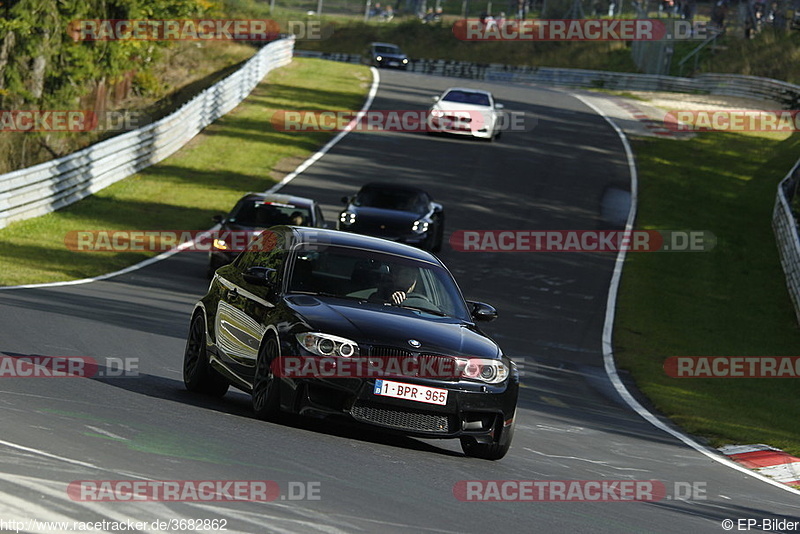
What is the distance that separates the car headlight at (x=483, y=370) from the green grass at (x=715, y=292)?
4987 millimetres

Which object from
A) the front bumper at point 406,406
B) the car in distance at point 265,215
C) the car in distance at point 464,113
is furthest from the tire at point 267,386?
the car in distance at point 464,113

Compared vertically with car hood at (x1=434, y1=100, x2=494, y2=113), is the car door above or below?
above

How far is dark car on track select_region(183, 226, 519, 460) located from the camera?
30.2 feet

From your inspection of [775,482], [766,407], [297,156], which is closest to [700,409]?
[766,407]

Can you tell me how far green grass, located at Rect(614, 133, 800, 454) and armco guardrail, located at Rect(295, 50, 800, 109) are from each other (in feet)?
31.7

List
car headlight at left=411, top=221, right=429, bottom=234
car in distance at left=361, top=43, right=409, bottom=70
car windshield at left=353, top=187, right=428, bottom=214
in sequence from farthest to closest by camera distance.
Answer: car in distance at left=361, top=43, right=409, bottom=70 → car windshield at left=353, top=187, right=428, bottom=214 → car headlight at left=411, top=221, right=429, bottom=234

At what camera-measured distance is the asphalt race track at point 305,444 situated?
23.3 ft

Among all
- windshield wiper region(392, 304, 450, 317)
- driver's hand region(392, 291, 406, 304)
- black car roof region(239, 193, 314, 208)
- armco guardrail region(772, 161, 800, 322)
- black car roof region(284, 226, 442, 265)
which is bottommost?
armco guardrail region(772, 161, 800, 322)

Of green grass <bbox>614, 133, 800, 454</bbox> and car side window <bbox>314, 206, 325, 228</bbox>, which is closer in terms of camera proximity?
green grass <bbox>614, 133, 800, 454</bbox>

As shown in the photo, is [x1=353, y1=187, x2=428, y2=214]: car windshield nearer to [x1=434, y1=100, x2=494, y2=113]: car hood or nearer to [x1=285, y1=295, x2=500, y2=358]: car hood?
[x1=434, y1=100, x2=494, y2=113]: car hood

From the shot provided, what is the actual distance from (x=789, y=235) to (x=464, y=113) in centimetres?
1621

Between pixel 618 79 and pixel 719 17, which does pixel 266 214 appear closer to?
pixel 618 79

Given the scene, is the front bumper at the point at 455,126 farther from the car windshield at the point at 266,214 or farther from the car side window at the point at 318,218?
the car windshield at the point at 266,214

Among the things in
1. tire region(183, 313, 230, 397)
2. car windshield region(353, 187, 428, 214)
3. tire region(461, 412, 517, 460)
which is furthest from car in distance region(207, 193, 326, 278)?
tire region(461, 412, 517, 460)
